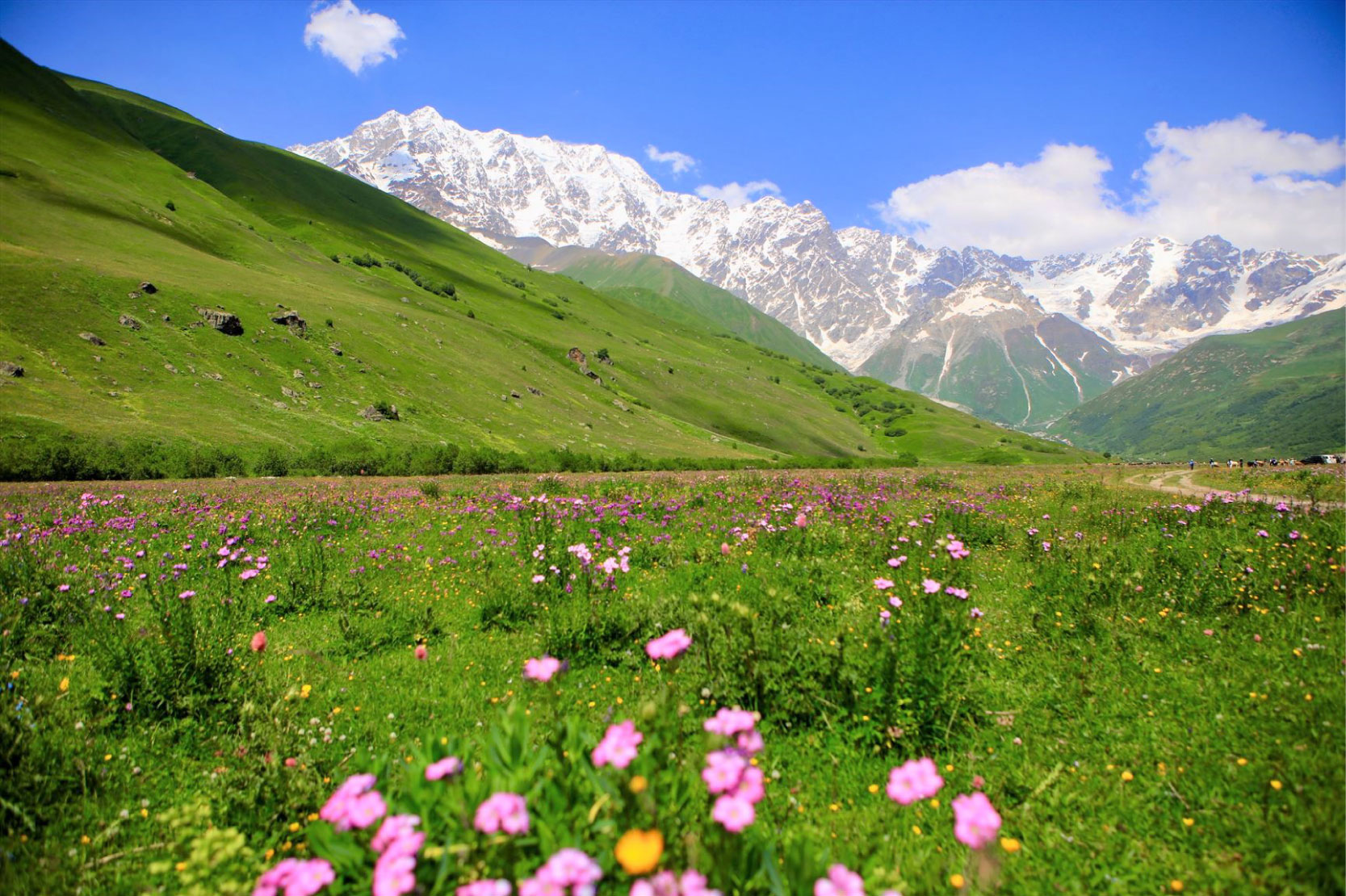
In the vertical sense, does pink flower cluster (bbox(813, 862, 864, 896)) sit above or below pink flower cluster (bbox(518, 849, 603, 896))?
above

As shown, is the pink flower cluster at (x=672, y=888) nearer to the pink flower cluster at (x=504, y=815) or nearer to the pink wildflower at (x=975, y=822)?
the pink flower cluster at (x=504, y=815)

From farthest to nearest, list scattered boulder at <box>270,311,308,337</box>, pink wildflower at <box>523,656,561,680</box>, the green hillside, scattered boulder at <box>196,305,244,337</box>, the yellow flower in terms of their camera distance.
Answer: scattered boulder at <box>270,311,308,337</box>, scattered boulder at <box>196,305,244,337</box>, the green hillside, pink wildflower at <box>523,656,561,680</box>, the yellow flower

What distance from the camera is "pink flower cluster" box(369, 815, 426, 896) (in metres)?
2.12

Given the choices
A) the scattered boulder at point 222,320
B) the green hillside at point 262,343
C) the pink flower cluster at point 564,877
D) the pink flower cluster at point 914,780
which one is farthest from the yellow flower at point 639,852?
the scattered boulder at point 222,320

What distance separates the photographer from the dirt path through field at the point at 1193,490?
11.8 metres

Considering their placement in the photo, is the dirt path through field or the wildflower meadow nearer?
the wildflower meadow

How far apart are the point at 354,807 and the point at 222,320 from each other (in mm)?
66374

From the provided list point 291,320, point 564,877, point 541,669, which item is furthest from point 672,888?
point 291,320

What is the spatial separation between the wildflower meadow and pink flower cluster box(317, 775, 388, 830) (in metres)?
0.02

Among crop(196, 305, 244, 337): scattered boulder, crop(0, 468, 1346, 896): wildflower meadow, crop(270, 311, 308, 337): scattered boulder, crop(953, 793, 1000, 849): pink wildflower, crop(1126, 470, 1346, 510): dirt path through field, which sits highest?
crop(1126, 470, 1346, 510): dirt path through field

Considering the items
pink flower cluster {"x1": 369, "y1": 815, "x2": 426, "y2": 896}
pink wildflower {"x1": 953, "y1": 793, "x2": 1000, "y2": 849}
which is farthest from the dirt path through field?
pink flower cluster {"x1": 369, "y1": 815, "x2": 426, "y2": 896}

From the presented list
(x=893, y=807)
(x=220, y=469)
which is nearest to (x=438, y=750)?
(x=893, y=807)

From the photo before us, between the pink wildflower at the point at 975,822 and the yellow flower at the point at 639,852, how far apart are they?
3.51 feet

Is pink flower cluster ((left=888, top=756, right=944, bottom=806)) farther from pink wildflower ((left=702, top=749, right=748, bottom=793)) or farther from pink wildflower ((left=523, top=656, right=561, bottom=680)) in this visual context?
pink wildflower ((left=523, top=656, right=561, bottom=680))
